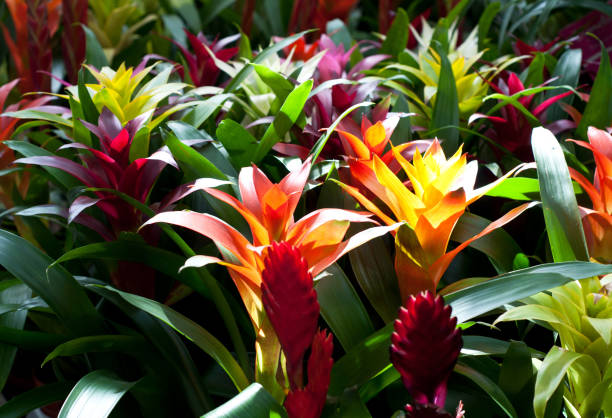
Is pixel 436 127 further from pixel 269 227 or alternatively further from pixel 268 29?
pixel 268 29

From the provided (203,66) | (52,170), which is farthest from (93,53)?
(52,170)

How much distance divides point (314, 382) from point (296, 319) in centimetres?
8

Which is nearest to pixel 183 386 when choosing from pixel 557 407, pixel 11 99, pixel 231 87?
pixel 557 407

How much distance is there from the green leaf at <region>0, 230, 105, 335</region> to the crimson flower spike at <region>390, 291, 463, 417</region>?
0.51 meters

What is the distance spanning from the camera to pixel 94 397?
29.7 inches

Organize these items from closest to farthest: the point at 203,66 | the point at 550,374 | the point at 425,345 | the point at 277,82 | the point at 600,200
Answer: the point at 425,345 → the point at 550,374 → the point at 600,200 → the point at 277,82 → the point at 203,66

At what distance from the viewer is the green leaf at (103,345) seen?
32.1 inches

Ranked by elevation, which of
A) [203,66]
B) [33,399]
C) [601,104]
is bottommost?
[33,399]

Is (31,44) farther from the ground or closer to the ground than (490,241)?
farther from the ground

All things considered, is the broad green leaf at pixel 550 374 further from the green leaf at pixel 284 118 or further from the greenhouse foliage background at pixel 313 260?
the green leaf at pixel 284 118

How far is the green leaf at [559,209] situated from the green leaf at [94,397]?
1.93ft

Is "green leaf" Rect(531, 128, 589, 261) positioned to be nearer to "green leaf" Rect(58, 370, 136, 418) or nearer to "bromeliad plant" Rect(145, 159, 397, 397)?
"bromeliad plant" Rect(145, 159, 397, 397)

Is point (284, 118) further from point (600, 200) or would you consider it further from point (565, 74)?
point (565, 74)

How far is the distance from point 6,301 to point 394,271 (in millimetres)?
632
